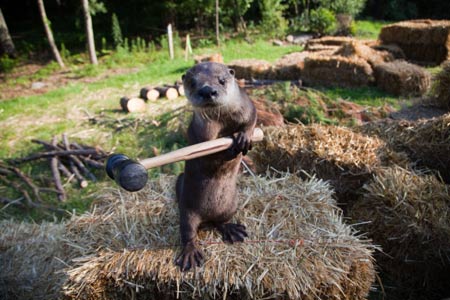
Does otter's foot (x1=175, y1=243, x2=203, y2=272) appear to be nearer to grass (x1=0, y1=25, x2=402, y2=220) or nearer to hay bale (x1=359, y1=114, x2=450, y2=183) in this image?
grass (x1=0, y1=25, x2=402, y2=220)

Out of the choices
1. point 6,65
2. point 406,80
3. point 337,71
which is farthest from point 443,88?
point 6,65

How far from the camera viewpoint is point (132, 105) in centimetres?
876

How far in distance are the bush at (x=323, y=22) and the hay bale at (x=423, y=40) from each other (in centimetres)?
477

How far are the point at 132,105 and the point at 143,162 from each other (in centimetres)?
706

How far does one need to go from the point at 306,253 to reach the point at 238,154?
952mm

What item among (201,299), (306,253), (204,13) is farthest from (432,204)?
(204,13)

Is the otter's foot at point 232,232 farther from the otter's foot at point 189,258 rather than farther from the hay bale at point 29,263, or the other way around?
the hay bale at point 29,263

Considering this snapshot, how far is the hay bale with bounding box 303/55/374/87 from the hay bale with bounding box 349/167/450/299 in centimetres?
704

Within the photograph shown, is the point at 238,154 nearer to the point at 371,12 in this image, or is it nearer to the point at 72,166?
the point at 72,166

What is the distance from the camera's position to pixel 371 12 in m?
24.2

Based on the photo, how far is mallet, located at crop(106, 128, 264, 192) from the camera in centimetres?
196

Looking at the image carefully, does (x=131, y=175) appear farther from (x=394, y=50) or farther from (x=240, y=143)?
(x=394, y=50)

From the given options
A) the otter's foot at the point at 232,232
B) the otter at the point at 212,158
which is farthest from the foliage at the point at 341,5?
the otter's foot at the point at 232,232

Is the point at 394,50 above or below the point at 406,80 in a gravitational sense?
above
